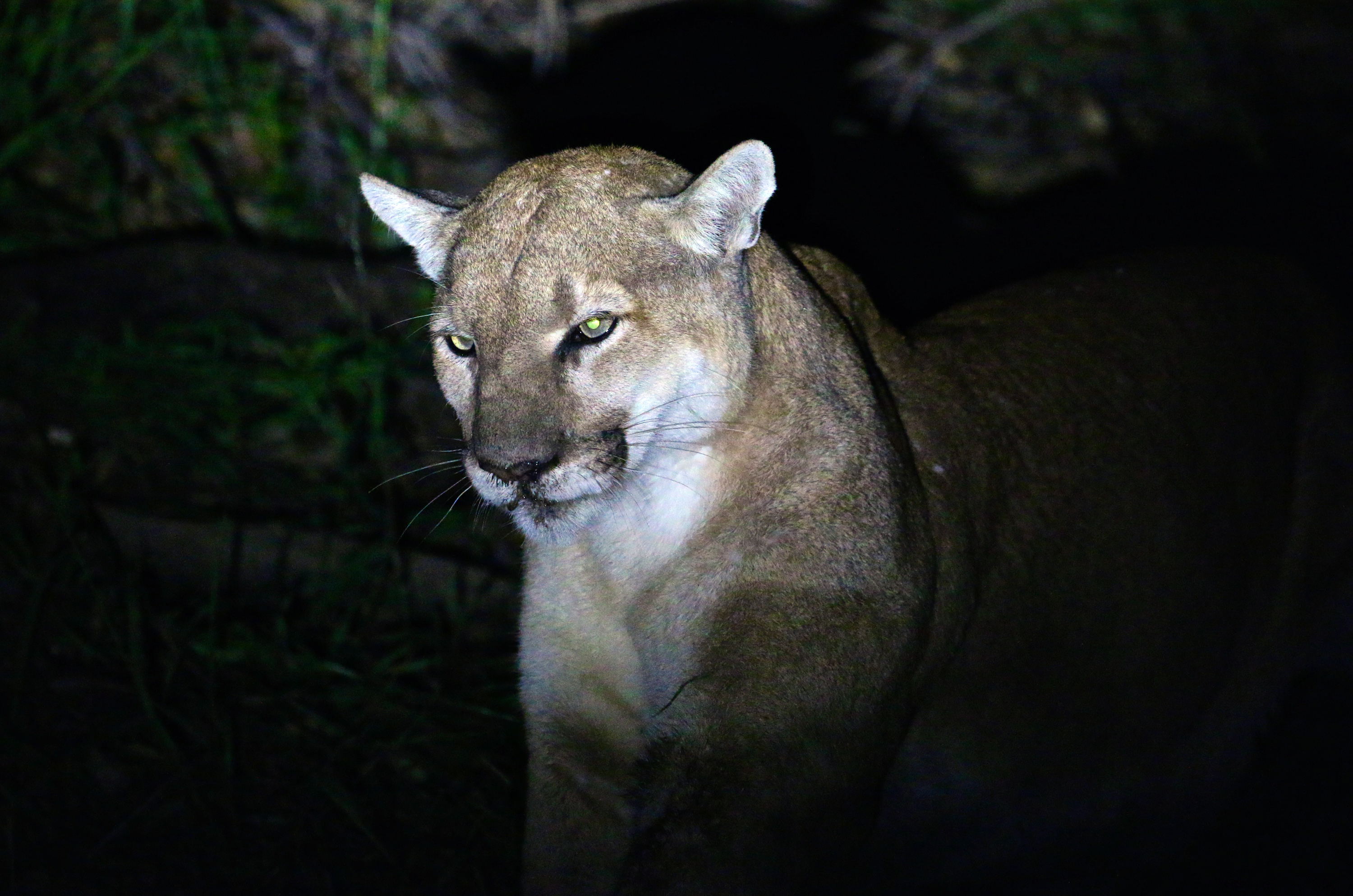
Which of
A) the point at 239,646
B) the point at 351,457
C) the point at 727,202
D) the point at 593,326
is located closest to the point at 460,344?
the point at 593,326

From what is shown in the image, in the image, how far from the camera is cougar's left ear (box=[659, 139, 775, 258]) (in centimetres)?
283

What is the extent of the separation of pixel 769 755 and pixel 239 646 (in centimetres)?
222

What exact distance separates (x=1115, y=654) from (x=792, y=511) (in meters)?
1.13

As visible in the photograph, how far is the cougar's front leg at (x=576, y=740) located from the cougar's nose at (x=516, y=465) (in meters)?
0.47

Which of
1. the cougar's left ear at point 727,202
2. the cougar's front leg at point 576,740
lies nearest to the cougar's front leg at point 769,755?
the cougar's front leg at point 576,740

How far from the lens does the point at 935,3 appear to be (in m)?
7.10

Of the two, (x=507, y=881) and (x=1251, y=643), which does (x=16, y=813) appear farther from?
(x=1251, y=643)

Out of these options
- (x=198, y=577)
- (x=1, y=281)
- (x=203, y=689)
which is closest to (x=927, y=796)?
(x=203, y=689)

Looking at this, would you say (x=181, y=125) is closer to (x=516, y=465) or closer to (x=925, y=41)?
(x=925, y=41)

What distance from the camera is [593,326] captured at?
2.81 metres

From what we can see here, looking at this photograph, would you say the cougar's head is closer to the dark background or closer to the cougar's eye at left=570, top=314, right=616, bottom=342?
the cougar's eye at left=570, top=314, right=616, bottom=342

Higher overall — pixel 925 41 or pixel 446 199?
pixel 925 41

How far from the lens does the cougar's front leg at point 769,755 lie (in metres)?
2.64

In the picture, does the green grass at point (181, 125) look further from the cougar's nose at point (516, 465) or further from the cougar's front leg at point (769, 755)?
the cougar's front leg at point (769, 755)
